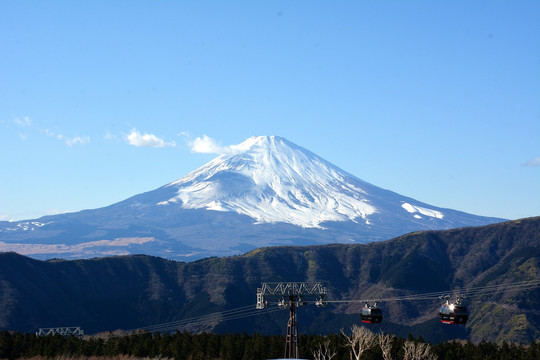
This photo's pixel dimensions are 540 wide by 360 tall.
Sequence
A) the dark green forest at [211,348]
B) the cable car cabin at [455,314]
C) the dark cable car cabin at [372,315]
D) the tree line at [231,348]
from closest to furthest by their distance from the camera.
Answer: the cable car cabin at [455,314]
the dark cable car cabin at [372,315]
the tree line at [231,348]
the dark green forest at [211,348]

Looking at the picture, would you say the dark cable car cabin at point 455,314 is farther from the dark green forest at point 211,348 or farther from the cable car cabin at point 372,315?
the dark green forest at point 211,348

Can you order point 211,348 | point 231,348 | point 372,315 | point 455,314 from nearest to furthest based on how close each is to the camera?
point 455,314, point 372,315, point 231,348, point 211,348

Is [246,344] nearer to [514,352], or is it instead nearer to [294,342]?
[514,352]

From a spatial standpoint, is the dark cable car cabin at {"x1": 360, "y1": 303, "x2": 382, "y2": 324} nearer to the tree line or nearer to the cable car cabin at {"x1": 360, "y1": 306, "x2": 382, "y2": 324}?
the cable car cabin at {"x1": 360, "y1": 306, "x2": 382, "y2": 324}

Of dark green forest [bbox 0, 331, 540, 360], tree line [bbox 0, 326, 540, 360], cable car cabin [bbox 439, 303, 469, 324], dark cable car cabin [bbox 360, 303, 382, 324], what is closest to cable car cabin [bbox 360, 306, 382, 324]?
dark cable car cabin [bbox 360, 303, 382, 324]

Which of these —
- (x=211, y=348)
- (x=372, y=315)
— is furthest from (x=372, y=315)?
(x=211, y=348)

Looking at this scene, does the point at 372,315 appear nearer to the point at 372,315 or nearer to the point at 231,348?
the point at 372,315

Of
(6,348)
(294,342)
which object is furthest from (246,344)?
(294,342)

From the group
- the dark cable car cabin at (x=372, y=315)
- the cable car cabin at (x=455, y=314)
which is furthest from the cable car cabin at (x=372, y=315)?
the cable car cabin at (x=455, y=314)
